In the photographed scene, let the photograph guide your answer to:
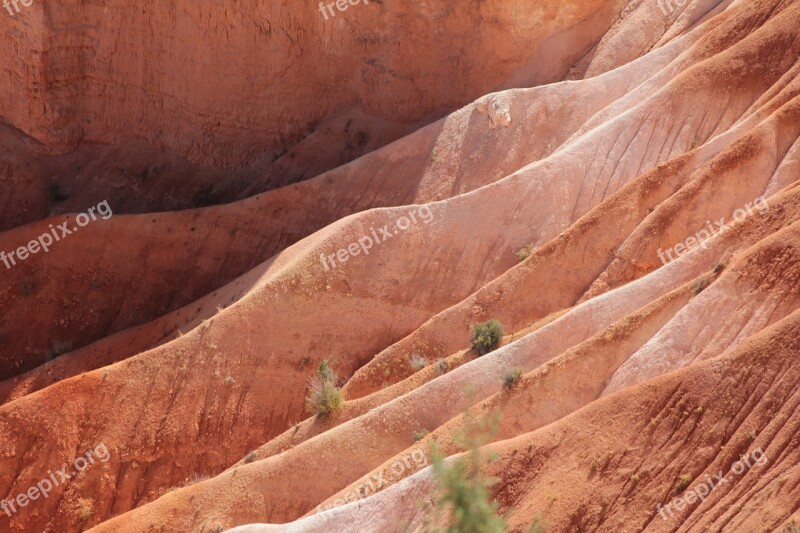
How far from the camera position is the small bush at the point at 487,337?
2052cm

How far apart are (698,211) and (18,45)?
1975 centimetres

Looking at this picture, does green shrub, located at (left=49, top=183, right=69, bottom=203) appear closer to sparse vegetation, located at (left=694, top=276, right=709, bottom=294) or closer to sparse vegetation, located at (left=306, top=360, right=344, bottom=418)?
sparse vegetation, located at (left=306, top=360, right=344, bottom=418)

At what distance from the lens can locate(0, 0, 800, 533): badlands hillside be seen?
16.2 metres

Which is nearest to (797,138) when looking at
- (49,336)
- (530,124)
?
(530,124)

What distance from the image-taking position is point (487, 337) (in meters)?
20.5

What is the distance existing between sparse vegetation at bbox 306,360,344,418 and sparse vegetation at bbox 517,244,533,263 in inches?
188

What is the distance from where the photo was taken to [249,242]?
1080 inches

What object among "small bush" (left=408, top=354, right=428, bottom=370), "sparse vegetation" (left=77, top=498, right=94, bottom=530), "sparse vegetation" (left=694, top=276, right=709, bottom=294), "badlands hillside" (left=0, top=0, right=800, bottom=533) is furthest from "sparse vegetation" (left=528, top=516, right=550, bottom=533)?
"sparse vegetation" (left=77, top=498, right=94, bottom=530)

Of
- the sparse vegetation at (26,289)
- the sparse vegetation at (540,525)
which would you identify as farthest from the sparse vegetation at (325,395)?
the sparse vegetation at (26,289)

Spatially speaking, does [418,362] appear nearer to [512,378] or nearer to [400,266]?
[400,266]

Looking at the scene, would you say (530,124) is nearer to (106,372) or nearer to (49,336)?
(106,372)

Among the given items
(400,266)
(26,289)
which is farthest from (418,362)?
(26,289)

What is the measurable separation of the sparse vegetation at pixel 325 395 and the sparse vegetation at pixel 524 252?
4.77 meters

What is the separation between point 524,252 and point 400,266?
2.84 meters
